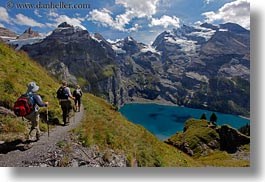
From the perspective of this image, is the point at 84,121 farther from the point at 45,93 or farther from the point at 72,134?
the point at 45,93

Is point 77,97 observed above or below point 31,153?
above

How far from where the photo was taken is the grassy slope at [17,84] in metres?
5.51

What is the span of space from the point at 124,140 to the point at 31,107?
198cm

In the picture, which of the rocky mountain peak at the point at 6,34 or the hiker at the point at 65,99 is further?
the rocky mountain peak at the point at 6,34

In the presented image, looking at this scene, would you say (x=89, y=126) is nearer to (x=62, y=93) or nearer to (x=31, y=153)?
(x=62, y=93)

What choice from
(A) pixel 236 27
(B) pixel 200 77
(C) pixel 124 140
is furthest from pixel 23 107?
(B) pixel 200 77

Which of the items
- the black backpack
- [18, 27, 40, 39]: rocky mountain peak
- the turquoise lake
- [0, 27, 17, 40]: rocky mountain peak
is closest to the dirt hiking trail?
the black backpack

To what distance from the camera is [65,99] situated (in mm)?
5836

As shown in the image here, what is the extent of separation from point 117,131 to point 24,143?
1.84 meters

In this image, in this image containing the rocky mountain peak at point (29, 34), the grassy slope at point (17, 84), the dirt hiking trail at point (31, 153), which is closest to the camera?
the dirt hiking trail at point (31, 153)

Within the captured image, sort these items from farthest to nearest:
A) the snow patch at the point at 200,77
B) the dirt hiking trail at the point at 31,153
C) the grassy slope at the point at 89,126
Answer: the snow patch at the point at 200,77, the grassy slope at the point at 89,126, the dirt hiking trail at the point at 31,153

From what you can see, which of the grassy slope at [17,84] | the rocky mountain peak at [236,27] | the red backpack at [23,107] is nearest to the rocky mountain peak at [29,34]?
the grassy slope at [17,84]

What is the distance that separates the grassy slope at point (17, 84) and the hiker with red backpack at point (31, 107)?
1.03 ft

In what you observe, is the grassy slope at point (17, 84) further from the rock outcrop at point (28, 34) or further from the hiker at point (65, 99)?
the rock outcrop at point (28, 34)
